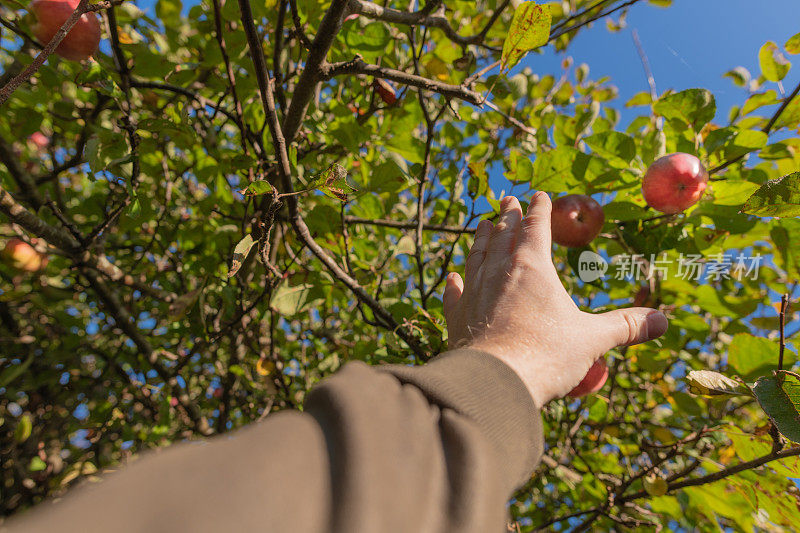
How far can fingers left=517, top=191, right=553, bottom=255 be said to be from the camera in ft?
3.46

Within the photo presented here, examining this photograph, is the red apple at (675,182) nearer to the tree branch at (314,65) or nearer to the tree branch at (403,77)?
the tree branch at (403,77)

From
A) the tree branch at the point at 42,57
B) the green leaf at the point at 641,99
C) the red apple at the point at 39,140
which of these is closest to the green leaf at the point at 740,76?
the green leaf at the point at 641,99

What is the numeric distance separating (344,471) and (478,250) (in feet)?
2.90

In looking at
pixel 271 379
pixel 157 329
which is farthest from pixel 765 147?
pixel 157 329

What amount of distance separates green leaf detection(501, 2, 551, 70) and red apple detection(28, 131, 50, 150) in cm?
323

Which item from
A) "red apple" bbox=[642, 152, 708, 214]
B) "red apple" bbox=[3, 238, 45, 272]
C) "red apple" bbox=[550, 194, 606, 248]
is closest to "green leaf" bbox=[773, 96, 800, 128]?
"red apple" bbox=[642, 152, 708, 214]

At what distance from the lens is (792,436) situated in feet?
2.72

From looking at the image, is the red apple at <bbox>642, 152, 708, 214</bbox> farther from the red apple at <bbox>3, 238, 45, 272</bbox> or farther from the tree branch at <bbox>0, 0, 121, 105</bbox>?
the red apple at <bbox>3, 238, 45, 272</bbox>

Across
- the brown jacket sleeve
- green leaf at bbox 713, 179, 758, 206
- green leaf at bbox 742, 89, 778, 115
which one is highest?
green leaf at bbox 742, 89, 778, 115

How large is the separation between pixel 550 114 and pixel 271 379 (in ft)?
6.59

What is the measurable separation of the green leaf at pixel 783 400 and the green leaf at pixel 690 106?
96cm

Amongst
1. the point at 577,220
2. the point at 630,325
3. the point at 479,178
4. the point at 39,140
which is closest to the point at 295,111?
the point at 479,178

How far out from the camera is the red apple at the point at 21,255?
82.0 inches

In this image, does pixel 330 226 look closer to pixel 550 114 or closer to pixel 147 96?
pixel 550 114
